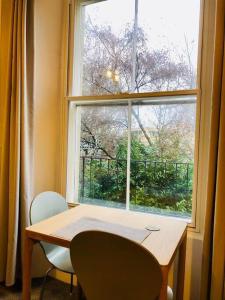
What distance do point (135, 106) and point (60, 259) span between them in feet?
4.40

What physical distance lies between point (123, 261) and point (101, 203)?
4.22 feet

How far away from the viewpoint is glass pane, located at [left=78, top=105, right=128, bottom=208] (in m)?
2.18

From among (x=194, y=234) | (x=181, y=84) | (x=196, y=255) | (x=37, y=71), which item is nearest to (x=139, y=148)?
(x=181, y=84)

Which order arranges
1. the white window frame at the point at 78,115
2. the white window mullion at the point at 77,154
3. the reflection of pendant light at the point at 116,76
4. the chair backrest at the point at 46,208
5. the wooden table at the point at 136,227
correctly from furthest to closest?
the white window mullion at the point at 77,154 < the reflection of pendant light at the point at 116,76 < the white window frame at the point at 78,115 < the chair backrest at the point at 46,208 < the wooden table at the point at 136,227

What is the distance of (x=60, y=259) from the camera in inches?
67.7

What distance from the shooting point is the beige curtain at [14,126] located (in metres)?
1.99

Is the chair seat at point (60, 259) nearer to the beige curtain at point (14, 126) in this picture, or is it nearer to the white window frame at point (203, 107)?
the beige curtain at point (14, 126)

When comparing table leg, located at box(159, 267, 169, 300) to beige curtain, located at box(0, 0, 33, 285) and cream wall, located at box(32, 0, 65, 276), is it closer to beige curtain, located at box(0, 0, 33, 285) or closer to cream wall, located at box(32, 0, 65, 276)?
beige curtain, located at box(0, 0, 33, 285)

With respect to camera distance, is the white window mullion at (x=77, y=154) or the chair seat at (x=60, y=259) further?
the white window mullion at (x=77, y=154)

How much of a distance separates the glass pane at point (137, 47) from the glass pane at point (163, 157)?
0.21 metres

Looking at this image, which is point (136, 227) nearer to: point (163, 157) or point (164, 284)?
point (164, 284)

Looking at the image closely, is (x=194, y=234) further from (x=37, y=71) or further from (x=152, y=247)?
(x=37, y=71)

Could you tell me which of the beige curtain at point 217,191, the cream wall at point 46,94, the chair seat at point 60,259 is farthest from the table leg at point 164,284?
the cream wall at point 46,94

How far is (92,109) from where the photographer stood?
7.55 feet
